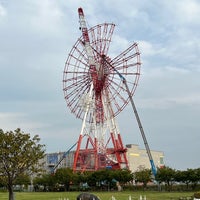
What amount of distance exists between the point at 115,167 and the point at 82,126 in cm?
1923

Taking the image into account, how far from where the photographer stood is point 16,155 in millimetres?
41625

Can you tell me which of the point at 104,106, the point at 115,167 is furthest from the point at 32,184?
the point at 104,106

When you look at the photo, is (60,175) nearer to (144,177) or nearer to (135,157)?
(144,177)

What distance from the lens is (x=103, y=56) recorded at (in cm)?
9206

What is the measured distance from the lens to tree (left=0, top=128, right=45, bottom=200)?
4128 centimetres

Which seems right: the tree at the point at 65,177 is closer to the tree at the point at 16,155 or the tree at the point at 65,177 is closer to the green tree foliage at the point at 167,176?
the green tree foliage at the point at 167,176

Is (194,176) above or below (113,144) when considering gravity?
below

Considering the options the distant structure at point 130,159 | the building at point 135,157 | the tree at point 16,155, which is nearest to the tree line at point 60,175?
the tree at point 16,155

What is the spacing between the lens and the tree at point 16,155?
41281mm

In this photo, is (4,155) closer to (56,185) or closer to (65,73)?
(65,73)

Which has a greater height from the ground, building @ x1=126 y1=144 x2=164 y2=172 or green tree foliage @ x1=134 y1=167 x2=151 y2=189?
building @ x1=126 y1=144 x2=164 y2=172

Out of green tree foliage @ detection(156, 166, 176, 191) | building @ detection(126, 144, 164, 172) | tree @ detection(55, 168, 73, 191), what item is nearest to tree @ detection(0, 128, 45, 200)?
green tree foliage @ detection(156, 166, 176, 191)

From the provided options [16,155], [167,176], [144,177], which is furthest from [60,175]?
[16,155]

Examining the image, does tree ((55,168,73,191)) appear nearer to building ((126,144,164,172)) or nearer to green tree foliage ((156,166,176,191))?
green tree foliage ((156,166,176,191))
